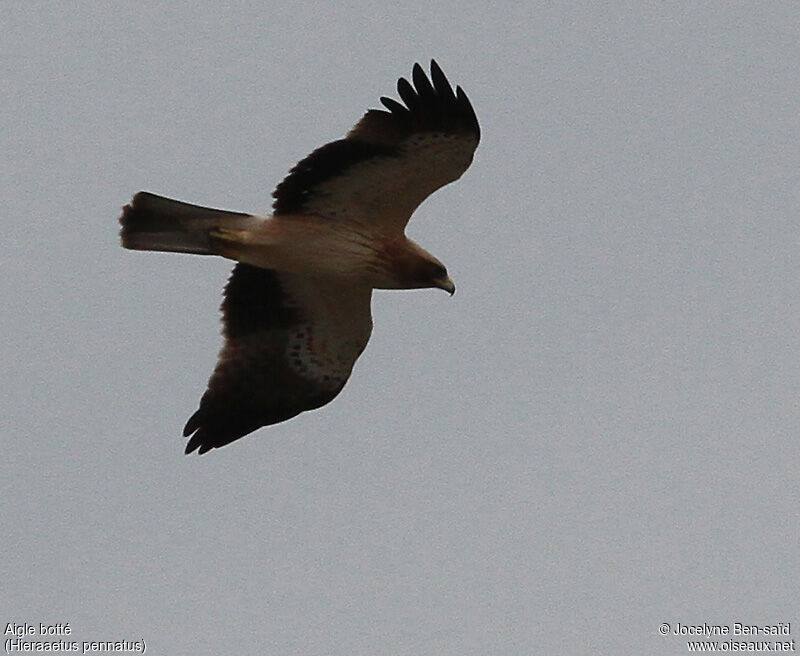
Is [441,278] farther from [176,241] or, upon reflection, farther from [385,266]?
[176,241]

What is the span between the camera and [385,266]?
42.0 feet

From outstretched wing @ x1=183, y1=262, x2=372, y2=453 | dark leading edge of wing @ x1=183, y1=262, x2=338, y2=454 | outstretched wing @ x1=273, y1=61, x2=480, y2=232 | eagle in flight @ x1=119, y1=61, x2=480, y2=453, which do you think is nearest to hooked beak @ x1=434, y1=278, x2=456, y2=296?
eagle in flight @ x1=119, y1=61, x2=480, y2=453

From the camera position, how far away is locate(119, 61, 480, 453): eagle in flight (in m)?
12.3

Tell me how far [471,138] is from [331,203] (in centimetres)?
113

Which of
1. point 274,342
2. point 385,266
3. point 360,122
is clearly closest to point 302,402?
point 274,342

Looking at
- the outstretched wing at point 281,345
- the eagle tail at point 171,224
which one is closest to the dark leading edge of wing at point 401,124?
the eagle tail at point 171,224

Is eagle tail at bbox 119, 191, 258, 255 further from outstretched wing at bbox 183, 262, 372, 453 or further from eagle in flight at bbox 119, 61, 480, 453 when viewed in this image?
outstretched wing at bbox 183, 262, 372, 453

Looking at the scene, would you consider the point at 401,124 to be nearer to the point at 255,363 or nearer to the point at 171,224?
the point at 171,224

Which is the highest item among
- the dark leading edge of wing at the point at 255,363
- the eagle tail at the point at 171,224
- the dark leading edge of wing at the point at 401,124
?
the dark leading edge of wing at the point at 401,124

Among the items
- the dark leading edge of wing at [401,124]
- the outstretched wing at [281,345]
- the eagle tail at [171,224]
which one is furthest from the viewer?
the outstretched wing at [281,345]

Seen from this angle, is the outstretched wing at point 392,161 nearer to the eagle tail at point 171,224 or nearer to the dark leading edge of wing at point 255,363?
the eagle tail at point 171,224

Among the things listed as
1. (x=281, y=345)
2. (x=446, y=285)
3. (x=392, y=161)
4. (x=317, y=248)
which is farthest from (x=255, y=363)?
(x=392, y=161)

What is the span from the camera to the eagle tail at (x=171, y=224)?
12.8m

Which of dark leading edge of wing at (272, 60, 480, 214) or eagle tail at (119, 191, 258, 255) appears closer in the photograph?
dark leading edge of wing at (272, 60, 480, 214)
